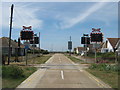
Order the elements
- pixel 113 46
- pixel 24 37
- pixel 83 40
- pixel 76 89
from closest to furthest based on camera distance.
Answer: pixel 76 89, pixel 24 37, pixel 83 40, pixel 113 46

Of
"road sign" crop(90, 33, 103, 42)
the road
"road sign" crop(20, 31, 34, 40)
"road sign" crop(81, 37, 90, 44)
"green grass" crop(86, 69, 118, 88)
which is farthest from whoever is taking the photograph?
"road sign" crop(81, 37, 90, 44)

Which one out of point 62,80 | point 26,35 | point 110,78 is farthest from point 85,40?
point 62,80

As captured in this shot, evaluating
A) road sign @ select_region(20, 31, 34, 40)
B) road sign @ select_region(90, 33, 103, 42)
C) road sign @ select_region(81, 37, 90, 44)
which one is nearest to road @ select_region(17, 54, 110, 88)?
road sign @ select_region(20, 31, 34, 40)

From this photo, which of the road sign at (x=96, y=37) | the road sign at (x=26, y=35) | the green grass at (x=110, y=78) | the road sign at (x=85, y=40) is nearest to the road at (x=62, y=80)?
the green grass at (x=110, y=78)

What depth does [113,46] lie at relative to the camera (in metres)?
59.7

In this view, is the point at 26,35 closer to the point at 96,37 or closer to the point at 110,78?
the point at 96,37

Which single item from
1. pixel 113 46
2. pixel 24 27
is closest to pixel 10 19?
pixel 24 27

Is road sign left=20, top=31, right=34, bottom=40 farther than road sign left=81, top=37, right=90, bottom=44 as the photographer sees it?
No

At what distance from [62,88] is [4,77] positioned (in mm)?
4878

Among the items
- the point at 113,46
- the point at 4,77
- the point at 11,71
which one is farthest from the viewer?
the point at 113,46

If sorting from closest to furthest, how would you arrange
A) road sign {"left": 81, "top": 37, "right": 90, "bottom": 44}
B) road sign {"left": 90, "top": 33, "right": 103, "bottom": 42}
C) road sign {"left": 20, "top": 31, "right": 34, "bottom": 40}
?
road sign {"left": 20, "top": 31, "right": 34, "bottom": 40}
road sign {"left": 90, "top": 33, "right": 103, "bottom": 42}
road sign {"left": 81, "top": 37, "right": 90, "bottom": 44}

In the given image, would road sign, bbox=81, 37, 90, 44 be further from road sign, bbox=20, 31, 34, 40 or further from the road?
the road

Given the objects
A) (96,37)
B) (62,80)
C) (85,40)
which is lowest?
(62,80)

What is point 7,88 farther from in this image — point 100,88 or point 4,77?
point 100,88
